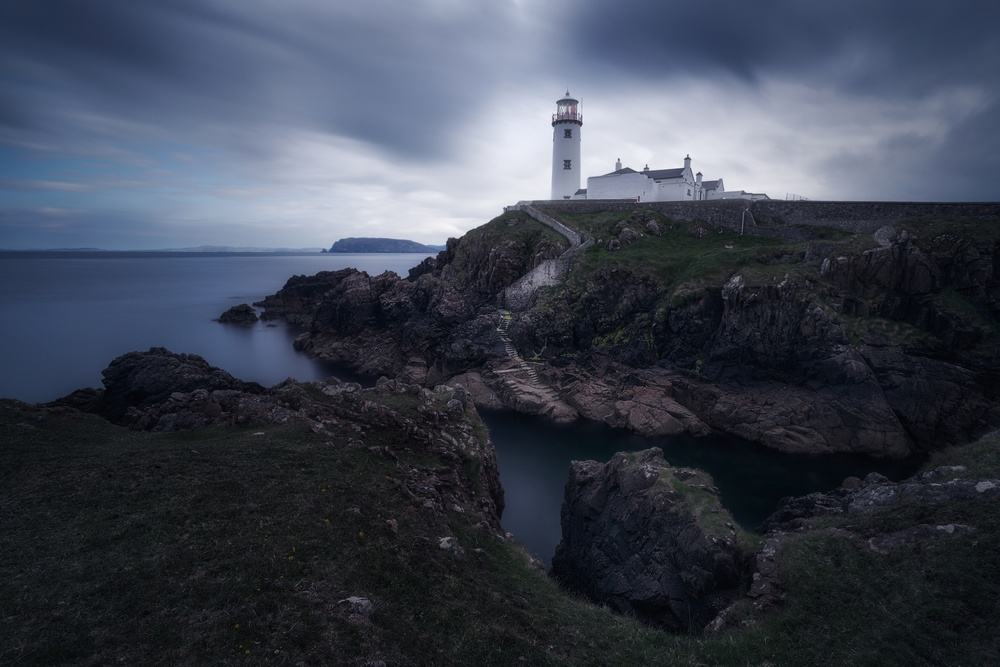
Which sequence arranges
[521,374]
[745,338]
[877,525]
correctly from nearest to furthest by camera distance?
1. [877,525]
2. [745,338]
3. [521,374]

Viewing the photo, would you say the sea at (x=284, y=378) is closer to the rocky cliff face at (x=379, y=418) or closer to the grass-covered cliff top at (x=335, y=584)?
the rocky cliff face at (x=379, y=418)

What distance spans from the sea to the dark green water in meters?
0.06

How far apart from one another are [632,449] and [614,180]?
34547 millimetres

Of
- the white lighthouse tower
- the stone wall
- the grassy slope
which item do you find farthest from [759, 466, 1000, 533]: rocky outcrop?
the white lighthouse tower

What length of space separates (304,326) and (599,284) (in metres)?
46.3

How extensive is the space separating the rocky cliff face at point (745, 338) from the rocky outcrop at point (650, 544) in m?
12.9

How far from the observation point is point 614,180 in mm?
51562

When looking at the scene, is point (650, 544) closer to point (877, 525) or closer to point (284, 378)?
point (877, 525)

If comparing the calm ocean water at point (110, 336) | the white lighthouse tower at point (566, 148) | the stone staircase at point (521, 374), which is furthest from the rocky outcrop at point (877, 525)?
the white lighthouse tower at point (566, 148)

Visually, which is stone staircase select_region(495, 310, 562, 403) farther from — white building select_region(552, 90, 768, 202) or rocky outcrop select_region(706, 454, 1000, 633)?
white building select_region(552, 90, 768, 202)

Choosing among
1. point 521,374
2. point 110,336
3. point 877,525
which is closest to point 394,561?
point 877,525

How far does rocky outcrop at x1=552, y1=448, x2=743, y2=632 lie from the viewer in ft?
40.5

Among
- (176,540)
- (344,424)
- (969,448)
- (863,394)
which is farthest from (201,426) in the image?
(863,394)

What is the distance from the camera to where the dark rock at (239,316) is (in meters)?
69.9
